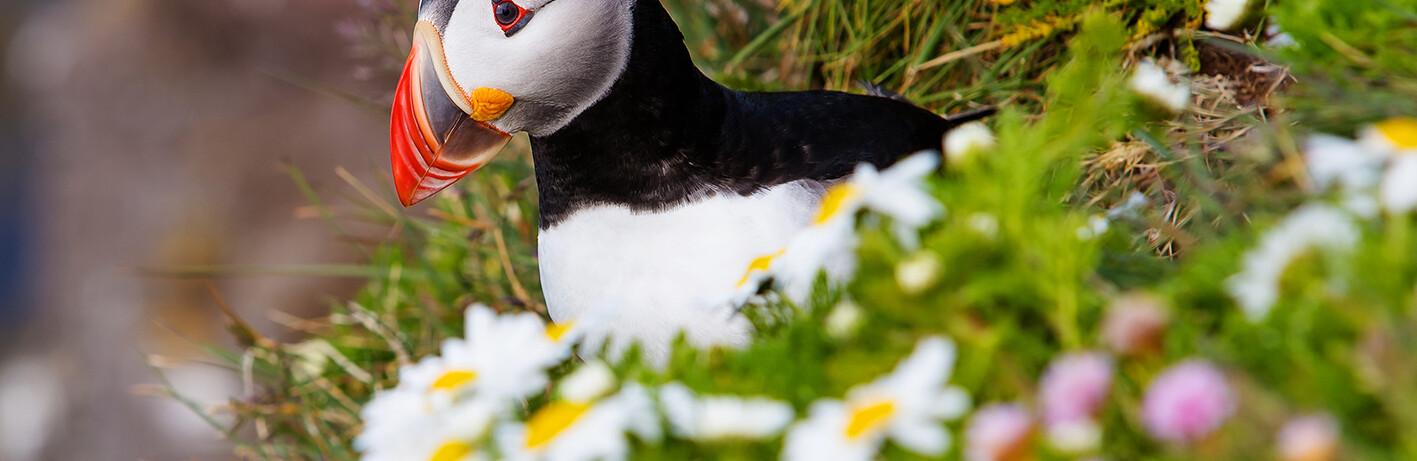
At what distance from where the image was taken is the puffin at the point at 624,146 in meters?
1.52

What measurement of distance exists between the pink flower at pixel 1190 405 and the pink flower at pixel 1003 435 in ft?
0.25

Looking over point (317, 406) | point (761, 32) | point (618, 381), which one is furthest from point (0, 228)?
point (618, 381)

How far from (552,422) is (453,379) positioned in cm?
16

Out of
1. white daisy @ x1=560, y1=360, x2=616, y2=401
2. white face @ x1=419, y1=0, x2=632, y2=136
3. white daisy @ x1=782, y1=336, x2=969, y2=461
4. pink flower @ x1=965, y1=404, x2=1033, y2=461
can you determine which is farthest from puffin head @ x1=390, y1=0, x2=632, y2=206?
pink flower @ x1=965, y1=404, x2=1033, y2=461

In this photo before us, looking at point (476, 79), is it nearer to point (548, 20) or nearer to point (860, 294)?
point (548, 20)

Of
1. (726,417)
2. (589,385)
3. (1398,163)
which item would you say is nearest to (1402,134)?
(1398,163)

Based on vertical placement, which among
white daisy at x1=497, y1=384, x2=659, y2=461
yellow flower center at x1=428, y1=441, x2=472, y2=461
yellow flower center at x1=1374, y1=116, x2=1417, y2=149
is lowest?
yellow flower center at x1=1374, y1=116, x2=1417, y2=149

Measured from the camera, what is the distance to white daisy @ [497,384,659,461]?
2.46 ft

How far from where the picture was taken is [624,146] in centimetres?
161

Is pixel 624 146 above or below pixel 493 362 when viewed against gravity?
above

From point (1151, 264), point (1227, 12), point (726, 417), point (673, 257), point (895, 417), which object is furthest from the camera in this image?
point (1227, 12)

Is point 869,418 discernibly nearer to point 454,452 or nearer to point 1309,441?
point 1309,441

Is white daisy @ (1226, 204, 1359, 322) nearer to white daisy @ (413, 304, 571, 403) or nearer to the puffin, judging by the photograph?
white daisy @ (413, 304, 571, 403)

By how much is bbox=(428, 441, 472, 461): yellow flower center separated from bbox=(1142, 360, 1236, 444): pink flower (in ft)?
1.70
